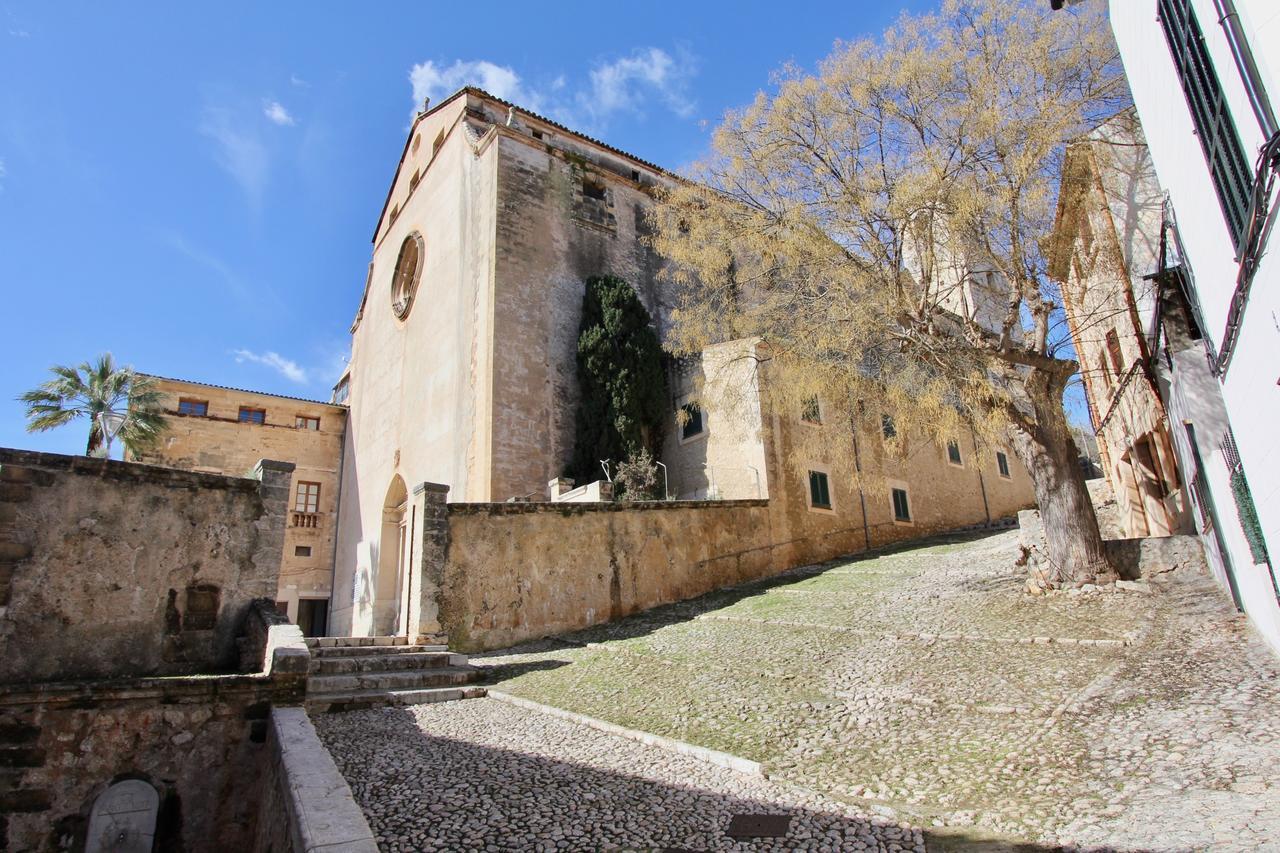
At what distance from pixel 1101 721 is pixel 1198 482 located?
14.5ft

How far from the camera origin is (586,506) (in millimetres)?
12070

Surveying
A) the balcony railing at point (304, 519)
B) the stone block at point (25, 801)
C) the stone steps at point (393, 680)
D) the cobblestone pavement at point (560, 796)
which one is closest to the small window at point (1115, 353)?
the cobblestone pavement at point (560, 796)

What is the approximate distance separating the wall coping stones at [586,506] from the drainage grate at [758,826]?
765 cm

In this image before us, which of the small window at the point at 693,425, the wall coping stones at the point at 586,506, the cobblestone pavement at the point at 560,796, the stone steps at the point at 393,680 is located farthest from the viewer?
the small window at the point at 693,425

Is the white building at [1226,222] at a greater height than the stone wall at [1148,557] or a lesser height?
greater

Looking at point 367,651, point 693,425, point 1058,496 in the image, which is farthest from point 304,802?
point 693,425

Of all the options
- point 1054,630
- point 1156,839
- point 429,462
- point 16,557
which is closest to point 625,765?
point 1156,839

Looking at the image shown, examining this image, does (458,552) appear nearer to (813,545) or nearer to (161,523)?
(161,523)

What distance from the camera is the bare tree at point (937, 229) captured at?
8.84 meters

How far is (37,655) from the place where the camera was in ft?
24.2

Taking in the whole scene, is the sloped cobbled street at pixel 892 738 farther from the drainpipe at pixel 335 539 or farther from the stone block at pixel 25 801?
the drainpipe at pixel 335 539

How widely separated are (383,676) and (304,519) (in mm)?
16875

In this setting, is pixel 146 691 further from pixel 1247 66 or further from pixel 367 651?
pixel 1247 66

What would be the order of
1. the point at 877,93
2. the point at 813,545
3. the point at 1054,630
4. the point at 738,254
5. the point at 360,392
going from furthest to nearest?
1. the point at 360,392
2. the point at 813,545
3. the point at 738,254
4. the point at 877,93
5. the point at 1054,630
